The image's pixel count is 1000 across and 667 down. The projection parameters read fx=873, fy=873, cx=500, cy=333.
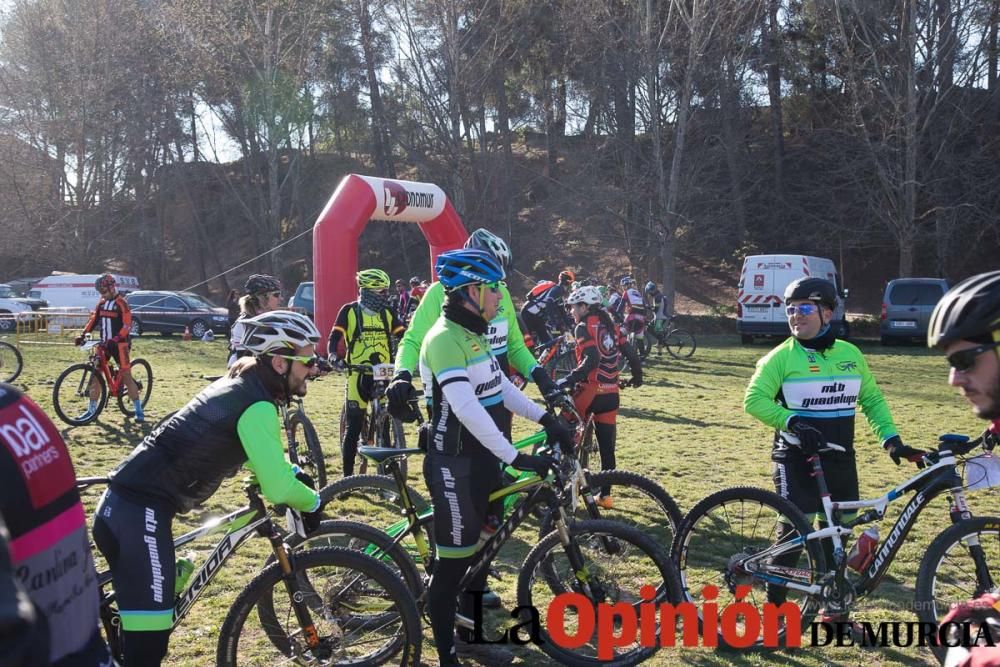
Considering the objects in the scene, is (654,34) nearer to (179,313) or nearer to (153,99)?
(179,313)

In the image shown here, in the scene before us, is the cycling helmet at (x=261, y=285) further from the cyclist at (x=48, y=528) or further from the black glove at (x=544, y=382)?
the cyclist at (x=48, y=528)

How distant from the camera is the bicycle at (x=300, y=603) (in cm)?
373

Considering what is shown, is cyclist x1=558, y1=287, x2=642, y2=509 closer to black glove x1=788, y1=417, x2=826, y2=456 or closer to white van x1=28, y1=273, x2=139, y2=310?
black glove x1=788, y1=417, x2=826, y2=456

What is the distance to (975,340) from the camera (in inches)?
82.4

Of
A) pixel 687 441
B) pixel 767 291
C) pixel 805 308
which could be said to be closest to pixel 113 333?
pixel 687 441

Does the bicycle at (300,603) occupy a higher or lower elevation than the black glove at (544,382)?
lower

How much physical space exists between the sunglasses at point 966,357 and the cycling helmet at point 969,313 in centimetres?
3

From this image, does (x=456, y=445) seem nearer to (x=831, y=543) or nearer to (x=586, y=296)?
(x=831, y=543)

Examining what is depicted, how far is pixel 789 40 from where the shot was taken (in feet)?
120

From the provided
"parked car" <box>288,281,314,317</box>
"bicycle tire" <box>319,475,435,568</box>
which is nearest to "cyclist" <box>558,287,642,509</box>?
"bicycle tire" <box>319,475,435,568</box>

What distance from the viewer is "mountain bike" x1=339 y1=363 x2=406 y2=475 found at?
7.45 meters

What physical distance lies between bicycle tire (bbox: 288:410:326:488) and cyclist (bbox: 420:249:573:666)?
136 inches

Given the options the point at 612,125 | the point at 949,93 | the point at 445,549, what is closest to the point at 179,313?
the point at 612,125

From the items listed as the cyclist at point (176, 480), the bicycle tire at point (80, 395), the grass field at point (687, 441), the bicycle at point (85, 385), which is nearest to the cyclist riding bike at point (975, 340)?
the cyclist at point (176, 480)
